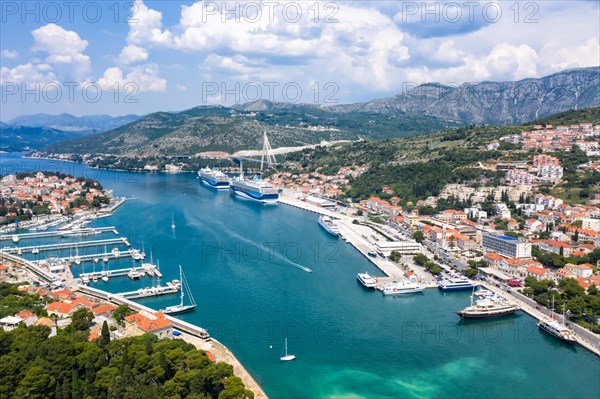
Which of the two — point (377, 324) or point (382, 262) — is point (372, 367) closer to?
point (377, 324)

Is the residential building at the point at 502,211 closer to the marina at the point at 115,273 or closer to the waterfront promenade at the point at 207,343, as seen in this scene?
the marina at the point at 115,273

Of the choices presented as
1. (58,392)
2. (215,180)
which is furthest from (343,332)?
(215,180)

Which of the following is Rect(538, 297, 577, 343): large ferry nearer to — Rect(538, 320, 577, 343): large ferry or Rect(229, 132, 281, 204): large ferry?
Rect(538, 320, 577, 343): large ferry

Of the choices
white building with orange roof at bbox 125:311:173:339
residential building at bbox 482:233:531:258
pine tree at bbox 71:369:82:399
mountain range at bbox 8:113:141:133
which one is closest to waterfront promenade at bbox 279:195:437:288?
residential building at bbox 482:233:531:258

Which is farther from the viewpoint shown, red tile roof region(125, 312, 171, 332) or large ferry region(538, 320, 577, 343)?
large ferry region(538, 320, 577, 343)

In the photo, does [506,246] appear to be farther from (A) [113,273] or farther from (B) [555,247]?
(A) [113,273]

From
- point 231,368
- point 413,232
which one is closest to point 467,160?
point 413,232

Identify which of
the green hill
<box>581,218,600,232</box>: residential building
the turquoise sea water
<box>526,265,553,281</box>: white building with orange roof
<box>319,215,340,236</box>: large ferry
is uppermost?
the green hill
